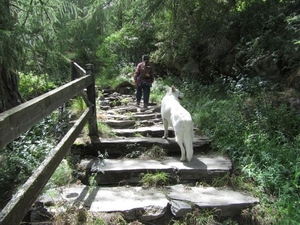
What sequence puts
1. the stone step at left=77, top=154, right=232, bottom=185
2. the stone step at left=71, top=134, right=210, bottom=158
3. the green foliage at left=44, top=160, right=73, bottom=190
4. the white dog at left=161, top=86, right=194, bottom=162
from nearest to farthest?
the green foliage at left=44, top=160, right=73, bottom=190 → the stone step at left=77, top=154, right=232, bottom=185 → the white dog at left=161, top=86, right=194, bottom=162 → the stone step at left=71, top=134, right=210, bottom=158

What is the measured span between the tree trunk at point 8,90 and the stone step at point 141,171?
1934 millimetres

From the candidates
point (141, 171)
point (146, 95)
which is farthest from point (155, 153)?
point (146, 95)

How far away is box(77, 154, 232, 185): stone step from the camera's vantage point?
3.93 m

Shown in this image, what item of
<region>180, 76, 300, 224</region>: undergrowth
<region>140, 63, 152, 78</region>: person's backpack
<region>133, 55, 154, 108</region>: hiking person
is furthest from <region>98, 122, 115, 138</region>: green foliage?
<region>140, 63, 152, 78</region>: person's backpack

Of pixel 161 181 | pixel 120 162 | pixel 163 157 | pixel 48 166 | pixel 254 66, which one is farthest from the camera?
pixel 254 66

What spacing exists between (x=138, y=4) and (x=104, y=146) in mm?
4556

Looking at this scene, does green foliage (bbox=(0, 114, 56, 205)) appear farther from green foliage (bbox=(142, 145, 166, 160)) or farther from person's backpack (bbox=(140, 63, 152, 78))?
person's backpack (bbox=(140, 63, 152, 78))

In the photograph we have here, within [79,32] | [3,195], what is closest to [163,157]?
[3,195]

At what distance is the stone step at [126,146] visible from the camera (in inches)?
180

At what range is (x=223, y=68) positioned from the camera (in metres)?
8.70

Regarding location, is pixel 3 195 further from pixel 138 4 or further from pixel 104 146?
pixel 138 4

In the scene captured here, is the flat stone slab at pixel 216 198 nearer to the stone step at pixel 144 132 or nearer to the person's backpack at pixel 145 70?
the stone step at pixel 144 132

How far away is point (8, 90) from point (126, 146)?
2448 mm

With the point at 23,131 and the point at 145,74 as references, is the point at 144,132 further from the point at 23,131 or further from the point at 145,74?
the point at 23,131
